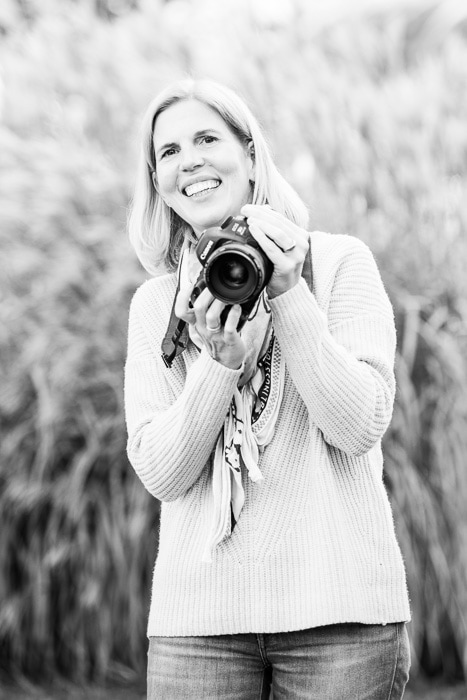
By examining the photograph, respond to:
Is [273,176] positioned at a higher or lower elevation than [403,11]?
lower

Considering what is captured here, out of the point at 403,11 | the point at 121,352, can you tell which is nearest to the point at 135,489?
the point at 121,352

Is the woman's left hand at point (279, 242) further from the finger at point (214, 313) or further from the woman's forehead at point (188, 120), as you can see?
the woman's forehead at point (188, 120)

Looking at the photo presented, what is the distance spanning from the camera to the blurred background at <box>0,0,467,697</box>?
4.04m

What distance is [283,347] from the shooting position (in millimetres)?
1812

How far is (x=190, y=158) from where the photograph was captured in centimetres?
205

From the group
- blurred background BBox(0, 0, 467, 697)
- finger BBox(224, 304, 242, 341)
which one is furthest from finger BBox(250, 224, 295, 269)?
blurred background BBox(0, 0, 467, 697)

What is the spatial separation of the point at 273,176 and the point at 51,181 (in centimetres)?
288

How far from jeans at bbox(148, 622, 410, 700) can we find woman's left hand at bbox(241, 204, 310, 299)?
0.62 m

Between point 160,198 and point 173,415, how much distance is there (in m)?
0.61

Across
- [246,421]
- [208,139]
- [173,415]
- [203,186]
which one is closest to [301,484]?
[246,421]

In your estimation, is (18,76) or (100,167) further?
(18,76)

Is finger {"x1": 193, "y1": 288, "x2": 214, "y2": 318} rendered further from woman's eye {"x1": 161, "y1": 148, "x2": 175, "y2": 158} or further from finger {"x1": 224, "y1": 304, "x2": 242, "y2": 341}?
woman's eye {"x1": 161, "y1": 148, "x2": 175, "y2": 158}

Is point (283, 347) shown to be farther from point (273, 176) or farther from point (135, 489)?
point (135, 489)

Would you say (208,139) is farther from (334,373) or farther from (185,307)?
(334,373)
